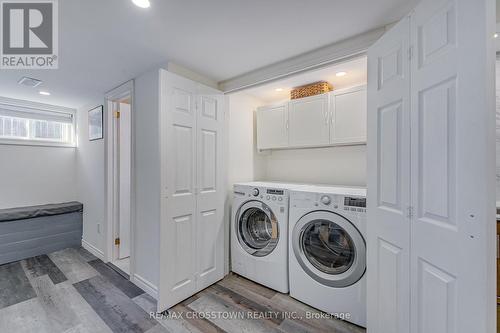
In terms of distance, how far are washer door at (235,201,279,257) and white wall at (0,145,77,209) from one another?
3.10 meters

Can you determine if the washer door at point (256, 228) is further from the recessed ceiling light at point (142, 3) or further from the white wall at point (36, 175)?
the white wall at point (36, 175)

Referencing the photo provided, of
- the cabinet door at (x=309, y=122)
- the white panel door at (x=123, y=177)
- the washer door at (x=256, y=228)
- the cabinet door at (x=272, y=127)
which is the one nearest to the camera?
the washer door at (x=256, y=228)

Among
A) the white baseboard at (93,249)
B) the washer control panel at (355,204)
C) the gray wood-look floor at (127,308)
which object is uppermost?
the washer control panel at (355,204)

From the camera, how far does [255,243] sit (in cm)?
227

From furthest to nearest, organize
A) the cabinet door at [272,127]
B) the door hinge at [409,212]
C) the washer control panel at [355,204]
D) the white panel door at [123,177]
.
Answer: the white panel door at [123,177] → the cabinet door at [272,127] → the washer control panel at [355,204] → the door hinge at [409,212]

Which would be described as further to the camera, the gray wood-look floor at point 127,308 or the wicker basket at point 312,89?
the wicker basket at point 312,89

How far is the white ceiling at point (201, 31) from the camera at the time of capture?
3.99 ft

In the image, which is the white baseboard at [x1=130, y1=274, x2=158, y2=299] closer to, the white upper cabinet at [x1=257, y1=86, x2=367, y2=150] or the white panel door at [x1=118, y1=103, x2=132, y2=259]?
the white panel door at [x1=118, y1=103, x2=132, y2=259]

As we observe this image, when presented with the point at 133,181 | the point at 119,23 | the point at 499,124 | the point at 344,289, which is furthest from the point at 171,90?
the point at 499,124

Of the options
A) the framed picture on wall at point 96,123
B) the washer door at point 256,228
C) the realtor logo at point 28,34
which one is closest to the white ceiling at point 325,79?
the washer door at point 256,228

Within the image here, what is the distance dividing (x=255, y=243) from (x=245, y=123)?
1.50 m

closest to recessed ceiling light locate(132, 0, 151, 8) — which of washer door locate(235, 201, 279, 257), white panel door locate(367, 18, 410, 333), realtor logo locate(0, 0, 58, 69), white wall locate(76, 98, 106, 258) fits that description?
realtor logo locate(0, 0, 58, 69)

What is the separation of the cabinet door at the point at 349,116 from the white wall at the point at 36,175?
411 cm

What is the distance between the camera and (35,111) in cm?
304
